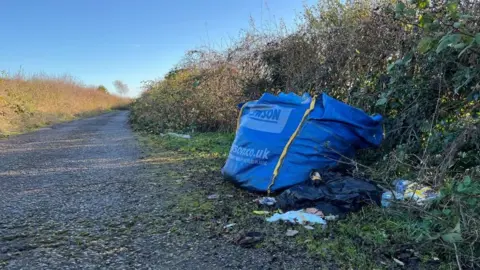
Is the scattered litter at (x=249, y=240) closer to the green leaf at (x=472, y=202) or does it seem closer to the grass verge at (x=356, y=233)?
the grass verge at (x=356, y=233)

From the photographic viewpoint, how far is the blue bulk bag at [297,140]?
3.01 m

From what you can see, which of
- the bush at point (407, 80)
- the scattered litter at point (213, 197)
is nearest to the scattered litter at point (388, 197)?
the bush at point (407, 80)

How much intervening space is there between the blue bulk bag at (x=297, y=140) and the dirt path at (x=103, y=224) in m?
0.73

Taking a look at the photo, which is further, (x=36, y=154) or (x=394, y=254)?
(x=36, y=154)

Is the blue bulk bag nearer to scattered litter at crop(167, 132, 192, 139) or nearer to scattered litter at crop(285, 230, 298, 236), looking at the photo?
scattered litter at crop(285, 230, 298, 236)

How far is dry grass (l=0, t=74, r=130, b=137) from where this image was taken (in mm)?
10648

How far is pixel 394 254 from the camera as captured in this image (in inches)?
74.3

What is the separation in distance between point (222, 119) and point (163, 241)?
18.8ft

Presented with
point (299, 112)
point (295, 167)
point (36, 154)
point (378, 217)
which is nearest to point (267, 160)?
point (295, 167)

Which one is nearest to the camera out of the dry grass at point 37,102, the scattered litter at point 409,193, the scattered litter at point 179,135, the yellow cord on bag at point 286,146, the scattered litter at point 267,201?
the scattered litter at point 409,193

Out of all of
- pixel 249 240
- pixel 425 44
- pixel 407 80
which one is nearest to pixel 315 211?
pixel 249 240

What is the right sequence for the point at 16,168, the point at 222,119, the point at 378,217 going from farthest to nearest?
1. the point at 222,119
2. the point at 16,168
3. the point at 378,217

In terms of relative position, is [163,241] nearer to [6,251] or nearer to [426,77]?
[6,251]

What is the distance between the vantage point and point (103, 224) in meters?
2.41
